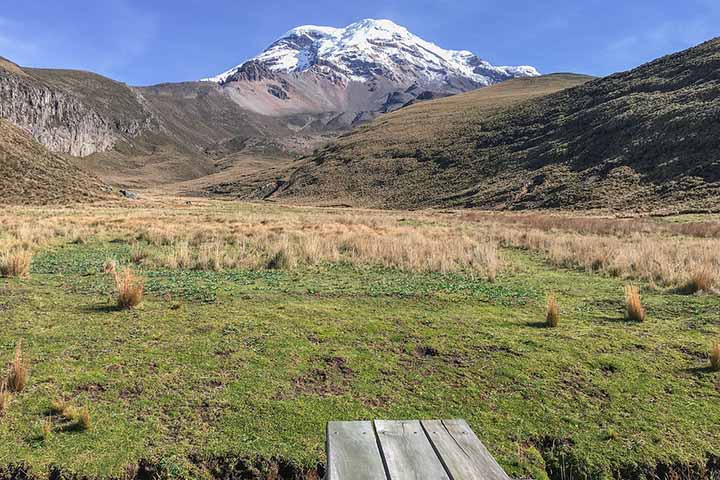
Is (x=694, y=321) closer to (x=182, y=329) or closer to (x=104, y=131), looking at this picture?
(x=182, y=329)

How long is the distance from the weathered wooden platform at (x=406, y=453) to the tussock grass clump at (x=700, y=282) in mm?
10775

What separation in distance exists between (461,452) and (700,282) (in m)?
11.1

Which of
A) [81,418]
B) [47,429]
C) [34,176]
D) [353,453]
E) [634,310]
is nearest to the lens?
[353,453]

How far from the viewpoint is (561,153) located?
7244 centimetres

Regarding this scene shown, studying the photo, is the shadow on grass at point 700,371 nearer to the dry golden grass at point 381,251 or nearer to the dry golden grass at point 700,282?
the dry golden grass at point 700,282

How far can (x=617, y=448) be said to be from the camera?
182 inches

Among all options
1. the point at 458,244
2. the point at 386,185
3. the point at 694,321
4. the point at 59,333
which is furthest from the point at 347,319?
the point at 386,185

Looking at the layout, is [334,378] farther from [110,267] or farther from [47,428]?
[110,267]

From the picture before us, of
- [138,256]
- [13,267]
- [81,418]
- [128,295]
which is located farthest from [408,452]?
[138,256]

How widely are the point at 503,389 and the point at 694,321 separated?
5175 millimetres

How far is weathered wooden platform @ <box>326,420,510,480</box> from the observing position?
247 centimetres

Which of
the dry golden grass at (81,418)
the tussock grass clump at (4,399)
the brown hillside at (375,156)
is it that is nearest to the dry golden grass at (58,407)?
the dry golden grass at (81,418)

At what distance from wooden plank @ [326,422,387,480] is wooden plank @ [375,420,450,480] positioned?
0.17ft

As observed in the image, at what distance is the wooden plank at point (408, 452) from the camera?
8.12 ft
